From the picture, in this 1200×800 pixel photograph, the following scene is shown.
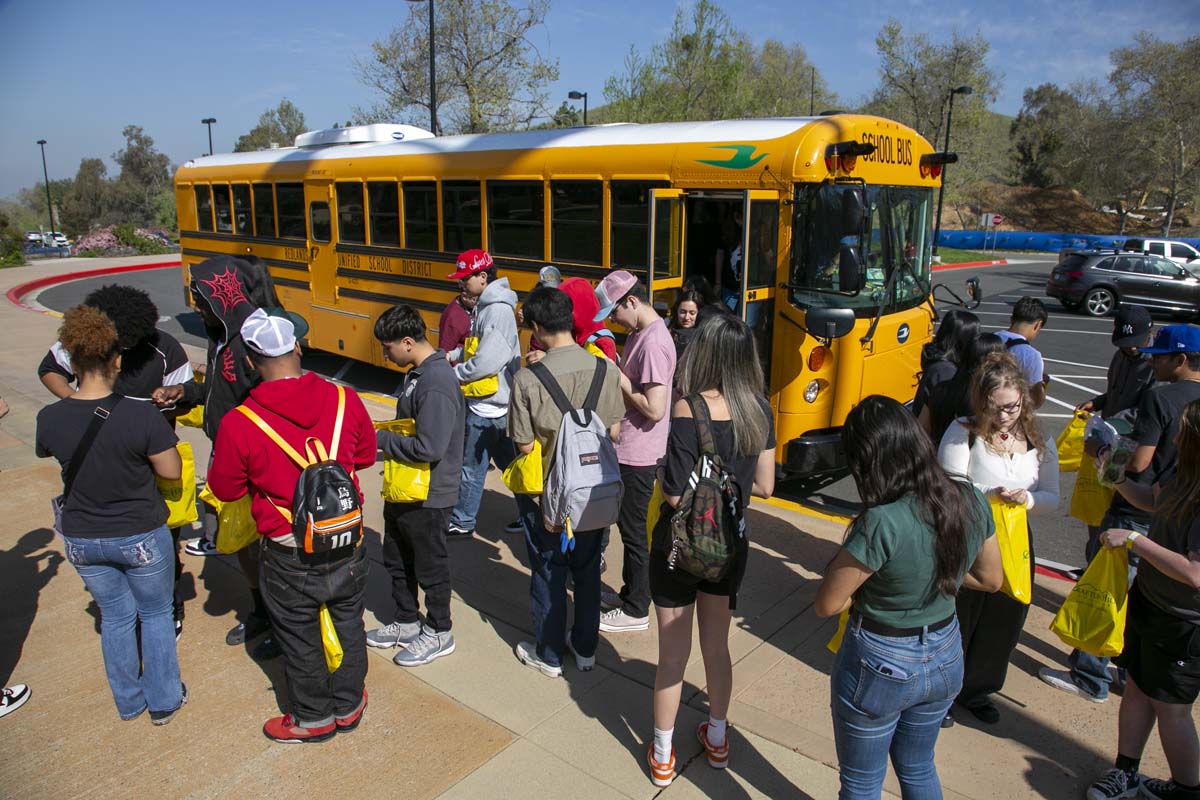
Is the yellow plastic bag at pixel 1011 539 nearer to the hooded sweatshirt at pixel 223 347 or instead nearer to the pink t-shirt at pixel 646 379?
the pink t-shirt at pixel 646 379

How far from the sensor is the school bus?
5.68 m

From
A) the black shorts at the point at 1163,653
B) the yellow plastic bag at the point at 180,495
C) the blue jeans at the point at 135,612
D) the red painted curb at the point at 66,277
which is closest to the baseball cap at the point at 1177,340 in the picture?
the black shorts at the point at 1163,653

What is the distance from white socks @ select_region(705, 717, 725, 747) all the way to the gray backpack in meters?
0.90

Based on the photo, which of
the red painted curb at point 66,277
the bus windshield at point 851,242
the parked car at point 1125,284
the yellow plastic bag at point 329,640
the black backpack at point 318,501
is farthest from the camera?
the red painted curb at point 66,277

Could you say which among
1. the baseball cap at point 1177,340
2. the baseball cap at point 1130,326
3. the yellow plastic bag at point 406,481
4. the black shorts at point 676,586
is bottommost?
the black shorts at point 676,586

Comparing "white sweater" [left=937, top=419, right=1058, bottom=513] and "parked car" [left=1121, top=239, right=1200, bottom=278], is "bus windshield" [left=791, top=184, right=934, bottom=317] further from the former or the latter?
"parked car" [left=1121, top=239, right=1200, bottom=278]

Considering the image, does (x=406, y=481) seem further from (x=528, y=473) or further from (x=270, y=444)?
(x=270, y=444)

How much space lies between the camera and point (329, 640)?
127 inches

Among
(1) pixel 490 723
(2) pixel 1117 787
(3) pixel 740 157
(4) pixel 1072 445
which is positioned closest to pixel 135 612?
(1) pixel 490 723

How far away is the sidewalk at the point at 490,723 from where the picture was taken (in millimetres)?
3104

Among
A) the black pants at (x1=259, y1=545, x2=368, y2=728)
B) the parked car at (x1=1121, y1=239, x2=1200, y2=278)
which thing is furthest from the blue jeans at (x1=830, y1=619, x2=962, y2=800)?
the parked car at (x1=1121, y1=239, x2=1200, y2=278)

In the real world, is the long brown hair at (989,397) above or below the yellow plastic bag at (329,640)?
above

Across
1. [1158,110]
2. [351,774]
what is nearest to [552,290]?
[351,774]

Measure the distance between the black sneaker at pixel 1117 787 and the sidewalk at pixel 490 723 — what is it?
4.3 inches
